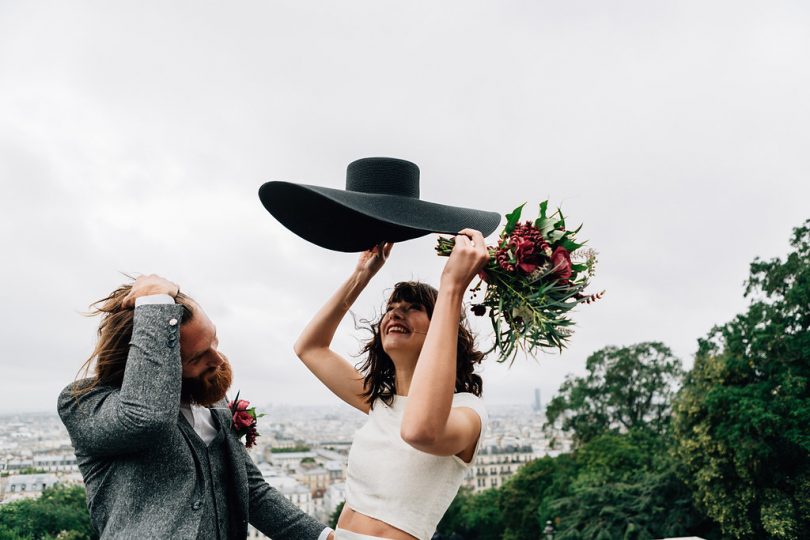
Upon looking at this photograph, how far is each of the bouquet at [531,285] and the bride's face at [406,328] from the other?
9.5 inches

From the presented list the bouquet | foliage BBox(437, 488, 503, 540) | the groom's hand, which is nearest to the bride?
the bouquet

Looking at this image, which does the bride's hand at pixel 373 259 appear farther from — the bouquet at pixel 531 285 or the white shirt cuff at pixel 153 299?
the white shirt cuff at pixel 153 299

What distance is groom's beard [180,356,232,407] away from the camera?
175cm

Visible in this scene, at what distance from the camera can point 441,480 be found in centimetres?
169

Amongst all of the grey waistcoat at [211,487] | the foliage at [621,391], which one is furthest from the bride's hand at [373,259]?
the foliage at [621,391]

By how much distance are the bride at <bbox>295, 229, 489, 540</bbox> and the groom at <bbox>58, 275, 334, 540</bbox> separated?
1.26 ft

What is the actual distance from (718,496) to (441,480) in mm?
15579

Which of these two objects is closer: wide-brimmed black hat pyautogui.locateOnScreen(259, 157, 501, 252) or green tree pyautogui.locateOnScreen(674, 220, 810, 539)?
wide-brimmed black hat pyautogui.locateOnScreen(259, 157, 501, 252)

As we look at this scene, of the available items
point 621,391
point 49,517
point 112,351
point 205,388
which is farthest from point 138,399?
point 621,391

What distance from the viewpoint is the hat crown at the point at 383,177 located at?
1754mm

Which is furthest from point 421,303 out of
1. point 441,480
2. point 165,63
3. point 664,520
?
point 664,520

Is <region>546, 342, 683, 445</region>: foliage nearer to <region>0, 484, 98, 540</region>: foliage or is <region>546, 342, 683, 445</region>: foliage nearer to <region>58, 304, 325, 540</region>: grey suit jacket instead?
<region>0, 484, 98, 540</region>: foliage

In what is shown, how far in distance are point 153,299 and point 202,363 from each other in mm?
267

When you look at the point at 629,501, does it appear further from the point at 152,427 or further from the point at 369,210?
the point at 152,427
